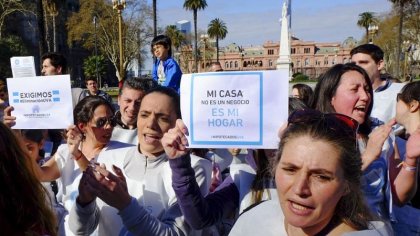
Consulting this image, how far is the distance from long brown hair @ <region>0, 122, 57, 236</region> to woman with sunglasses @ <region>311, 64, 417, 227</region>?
163 centimetres

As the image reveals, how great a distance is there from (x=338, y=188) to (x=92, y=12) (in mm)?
Result: 53814

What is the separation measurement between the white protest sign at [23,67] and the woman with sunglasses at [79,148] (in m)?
0.48

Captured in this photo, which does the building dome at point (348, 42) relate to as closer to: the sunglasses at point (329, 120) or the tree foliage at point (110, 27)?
the tree foliage at point (110, 27)

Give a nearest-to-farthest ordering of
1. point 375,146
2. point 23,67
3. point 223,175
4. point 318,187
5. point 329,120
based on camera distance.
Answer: point 318,187 → point 329,120 → point 375,146 → point 23,67 → point 223,175

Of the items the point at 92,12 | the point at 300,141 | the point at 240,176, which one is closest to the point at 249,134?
the point at 240,176

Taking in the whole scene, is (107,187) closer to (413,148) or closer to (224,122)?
(224,122)

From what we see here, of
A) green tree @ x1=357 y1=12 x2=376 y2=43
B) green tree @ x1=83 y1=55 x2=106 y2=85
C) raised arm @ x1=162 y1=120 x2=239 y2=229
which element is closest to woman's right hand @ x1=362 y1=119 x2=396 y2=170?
raised arm @ x1=162 y1=120 x2=239 y2=229

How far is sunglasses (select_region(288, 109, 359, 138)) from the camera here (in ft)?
6.38

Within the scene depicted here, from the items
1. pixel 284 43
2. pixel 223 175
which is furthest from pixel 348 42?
pixel 223 175

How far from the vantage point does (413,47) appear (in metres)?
64.6

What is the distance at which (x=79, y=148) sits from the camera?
345cm

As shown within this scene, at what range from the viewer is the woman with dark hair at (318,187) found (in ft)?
5.83

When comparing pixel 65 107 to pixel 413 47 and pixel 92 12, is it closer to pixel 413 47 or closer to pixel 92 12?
pixel 92 12

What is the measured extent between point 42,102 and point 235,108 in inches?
67.3
